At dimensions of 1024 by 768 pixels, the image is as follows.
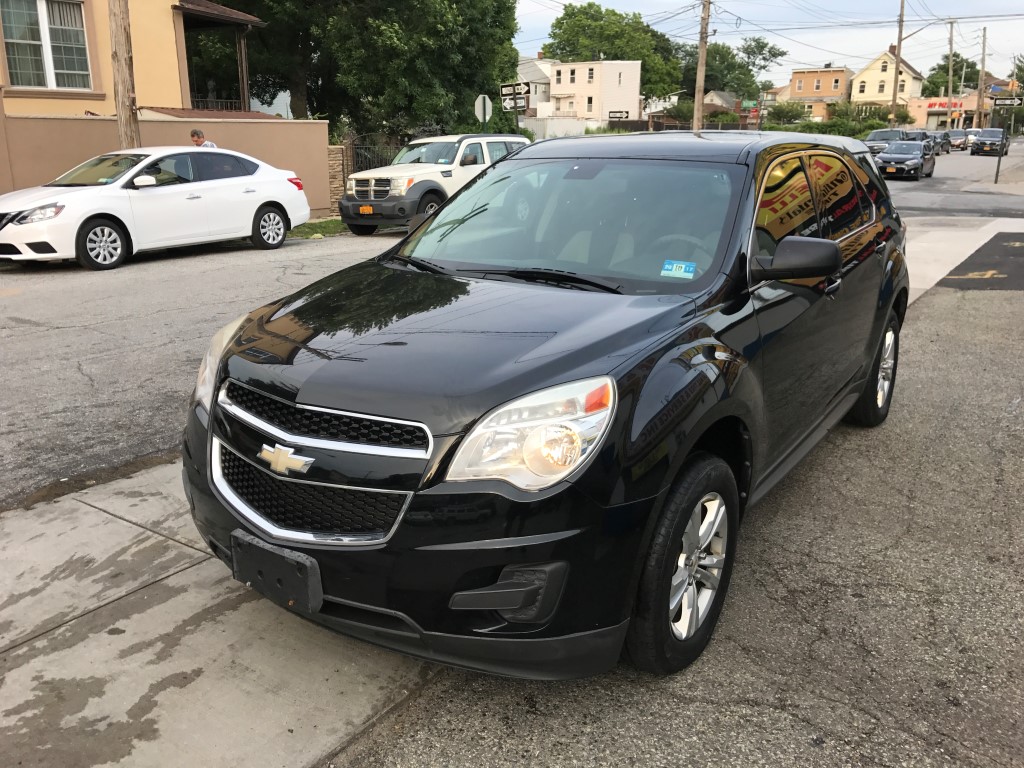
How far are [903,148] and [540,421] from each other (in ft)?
113

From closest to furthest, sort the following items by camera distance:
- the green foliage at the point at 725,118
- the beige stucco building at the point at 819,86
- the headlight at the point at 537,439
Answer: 1. the headlight at the point at 537,439
2. the green foliage at the point at 725,118
3. the beige stucco building at the point at 819,86

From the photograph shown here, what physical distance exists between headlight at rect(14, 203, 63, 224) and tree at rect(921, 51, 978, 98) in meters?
146

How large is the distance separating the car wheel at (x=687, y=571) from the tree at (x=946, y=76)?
494 ft

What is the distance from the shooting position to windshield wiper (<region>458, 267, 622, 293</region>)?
330cm

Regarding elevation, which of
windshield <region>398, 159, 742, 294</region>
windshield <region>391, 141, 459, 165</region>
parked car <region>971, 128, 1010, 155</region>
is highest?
parked car <region>971, 128, 1010, 155</region>

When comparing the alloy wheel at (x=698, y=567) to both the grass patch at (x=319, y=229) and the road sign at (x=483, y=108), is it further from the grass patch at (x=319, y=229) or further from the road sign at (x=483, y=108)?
the road sign at (x=483, y=108)

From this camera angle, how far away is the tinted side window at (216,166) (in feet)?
41.5

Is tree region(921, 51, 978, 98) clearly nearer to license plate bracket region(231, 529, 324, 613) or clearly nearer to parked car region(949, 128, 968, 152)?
parked car region(949, 128, 968, 152)

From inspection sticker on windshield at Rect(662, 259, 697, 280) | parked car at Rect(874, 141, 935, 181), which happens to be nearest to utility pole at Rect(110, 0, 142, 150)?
inspection sticker on windshield at Rect(662, 259, 697, 280)

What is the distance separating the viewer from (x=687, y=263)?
336 cm

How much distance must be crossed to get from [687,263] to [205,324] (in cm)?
589

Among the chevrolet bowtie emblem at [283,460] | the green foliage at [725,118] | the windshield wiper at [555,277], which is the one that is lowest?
the chevrolet bowtie emblem at [283,460]

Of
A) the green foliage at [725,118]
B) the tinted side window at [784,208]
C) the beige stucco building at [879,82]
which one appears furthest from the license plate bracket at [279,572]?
the beige stucco building at [879,82]

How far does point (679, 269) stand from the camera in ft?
11.0
